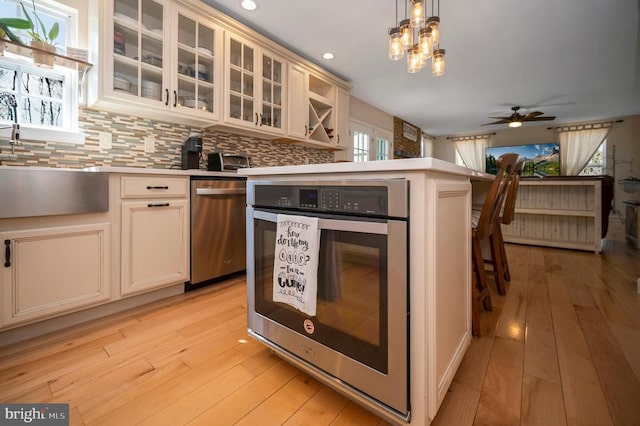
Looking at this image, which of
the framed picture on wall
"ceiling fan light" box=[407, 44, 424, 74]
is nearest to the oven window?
"ceiling fan light" box=[407, 44, 424, 74]

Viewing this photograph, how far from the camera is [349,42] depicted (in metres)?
2.83

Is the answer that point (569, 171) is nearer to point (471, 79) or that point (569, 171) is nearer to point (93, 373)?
point (471, 79)

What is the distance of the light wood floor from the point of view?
952 mm

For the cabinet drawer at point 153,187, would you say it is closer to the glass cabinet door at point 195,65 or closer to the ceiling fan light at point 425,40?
the glass cabinet door at point 195,65

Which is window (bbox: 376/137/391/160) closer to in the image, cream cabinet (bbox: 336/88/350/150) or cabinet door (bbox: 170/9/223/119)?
cream cabinet (bbox: 336/88/350/150)

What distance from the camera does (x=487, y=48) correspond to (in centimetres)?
294

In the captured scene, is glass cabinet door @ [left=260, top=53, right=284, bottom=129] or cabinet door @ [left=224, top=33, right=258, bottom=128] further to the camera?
glass cabinet door @ [left=260, top=53, right=284, bottom=129]

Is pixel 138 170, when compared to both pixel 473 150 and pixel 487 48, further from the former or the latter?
pixel 473 150

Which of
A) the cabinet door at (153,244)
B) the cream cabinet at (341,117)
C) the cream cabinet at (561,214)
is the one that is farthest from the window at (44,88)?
the cream cabinet at (561,214)

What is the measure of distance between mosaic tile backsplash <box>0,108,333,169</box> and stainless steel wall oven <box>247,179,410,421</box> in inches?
63.6

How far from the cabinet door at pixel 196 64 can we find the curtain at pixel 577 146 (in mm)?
7400

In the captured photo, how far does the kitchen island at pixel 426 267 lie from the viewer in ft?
2.52

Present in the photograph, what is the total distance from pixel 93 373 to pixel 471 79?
185 inches

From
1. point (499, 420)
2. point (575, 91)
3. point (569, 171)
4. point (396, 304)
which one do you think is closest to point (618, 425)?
point (499, 420)
